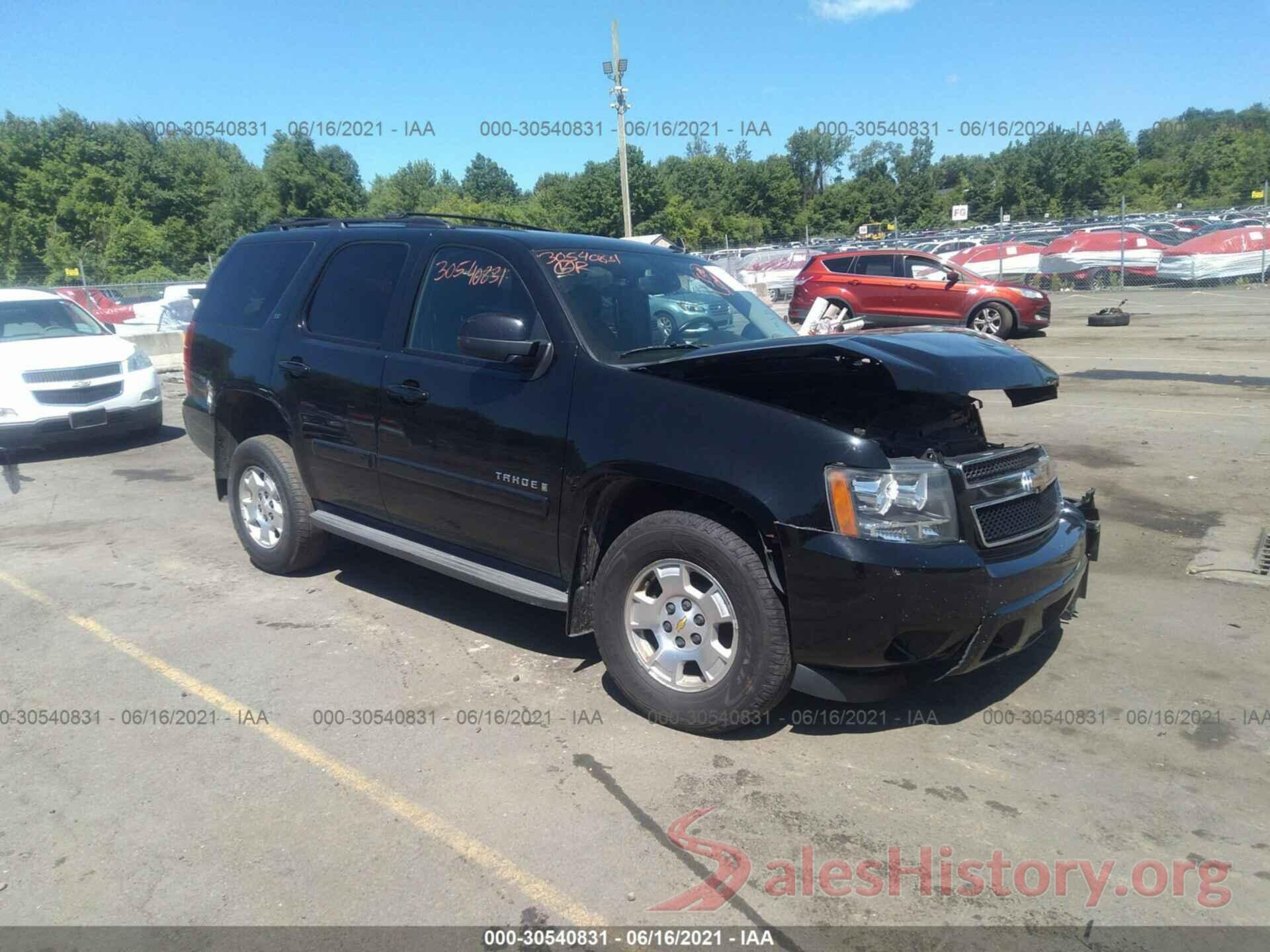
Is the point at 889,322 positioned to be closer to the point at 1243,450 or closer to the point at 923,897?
the point at 1243,450

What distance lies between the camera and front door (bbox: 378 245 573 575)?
399 cm

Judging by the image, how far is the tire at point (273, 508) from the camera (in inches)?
211

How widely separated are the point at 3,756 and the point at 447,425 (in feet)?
7.23

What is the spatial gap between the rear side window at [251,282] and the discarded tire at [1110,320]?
17468 mm

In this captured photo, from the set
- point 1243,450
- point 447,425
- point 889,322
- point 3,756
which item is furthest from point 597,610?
point 889,322

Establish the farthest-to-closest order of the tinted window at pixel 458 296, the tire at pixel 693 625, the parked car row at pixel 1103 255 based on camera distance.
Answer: the parked car row at pixel 1103 255 → the tinted window at pixel 458 296 → the tire at pixel 693 625

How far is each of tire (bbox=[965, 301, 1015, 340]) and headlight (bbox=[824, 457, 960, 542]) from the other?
15.4 metres

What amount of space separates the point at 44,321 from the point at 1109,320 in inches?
718

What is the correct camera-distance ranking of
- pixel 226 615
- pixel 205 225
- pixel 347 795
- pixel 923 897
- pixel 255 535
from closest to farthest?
pixel 923 897 < pixel 347 795 < pixel 226 615 < pixel 255 535 < pixel 205 225

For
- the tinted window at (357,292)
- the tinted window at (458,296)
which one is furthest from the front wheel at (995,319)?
the tinted window at (458,296)

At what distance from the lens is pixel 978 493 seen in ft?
11.3

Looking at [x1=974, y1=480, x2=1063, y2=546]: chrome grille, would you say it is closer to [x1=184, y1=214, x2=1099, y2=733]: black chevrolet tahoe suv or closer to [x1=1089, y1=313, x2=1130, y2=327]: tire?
[x1=184, y1=214, x2=1099, y2=733]: black chevrolet tahoe suv

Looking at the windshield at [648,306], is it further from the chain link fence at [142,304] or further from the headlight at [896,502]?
the chain link fence at [142,304]

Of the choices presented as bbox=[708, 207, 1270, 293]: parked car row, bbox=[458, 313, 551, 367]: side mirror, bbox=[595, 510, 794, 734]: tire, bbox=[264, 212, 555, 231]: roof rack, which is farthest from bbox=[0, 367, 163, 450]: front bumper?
bbox=[708, 207, 1270, 293]: parked car row
